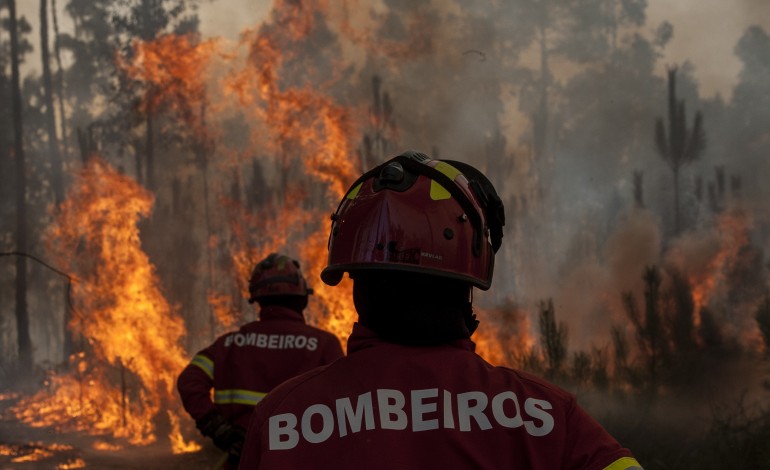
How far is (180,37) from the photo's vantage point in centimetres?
1620

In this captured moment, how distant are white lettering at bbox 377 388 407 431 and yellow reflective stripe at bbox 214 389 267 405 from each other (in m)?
3.03

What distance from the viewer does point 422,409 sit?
1.40m

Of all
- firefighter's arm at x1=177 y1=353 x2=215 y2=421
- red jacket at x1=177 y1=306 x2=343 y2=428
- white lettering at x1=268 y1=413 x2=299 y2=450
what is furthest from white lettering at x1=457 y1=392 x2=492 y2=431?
firefighter's arm at x1=177 y1=353 x2=215 y2=421

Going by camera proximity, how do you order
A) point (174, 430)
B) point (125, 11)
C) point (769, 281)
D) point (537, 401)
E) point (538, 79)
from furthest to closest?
1. point (125, 11)
2. point (538, 79)
3. point (174, 430)
4. point (769, 281)
5. point (537, 401)

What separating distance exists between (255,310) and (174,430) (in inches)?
167

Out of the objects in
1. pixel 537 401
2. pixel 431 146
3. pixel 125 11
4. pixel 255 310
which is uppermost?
pixel 125 11

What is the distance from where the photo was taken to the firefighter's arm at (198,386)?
4.37 m

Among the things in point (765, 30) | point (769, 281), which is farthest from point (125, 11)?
point (769, 281)

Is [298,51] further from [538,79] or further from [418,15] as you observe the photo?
[538,79]

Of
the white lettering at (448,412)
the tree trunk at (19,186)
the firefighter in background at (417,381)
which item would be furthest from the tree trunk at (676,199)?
the tree trunk at (19,186)

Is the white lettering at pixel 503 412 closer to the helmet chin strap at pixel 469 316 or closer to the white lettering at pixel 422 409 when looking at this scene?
the white lettering at pixel 422 409

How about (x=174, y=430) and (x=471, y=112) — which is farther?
(x=471, y=112)

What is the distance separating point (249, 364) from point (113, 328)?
34.7ft

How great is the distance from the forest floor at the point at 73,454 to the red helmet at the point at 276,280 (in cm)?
355
